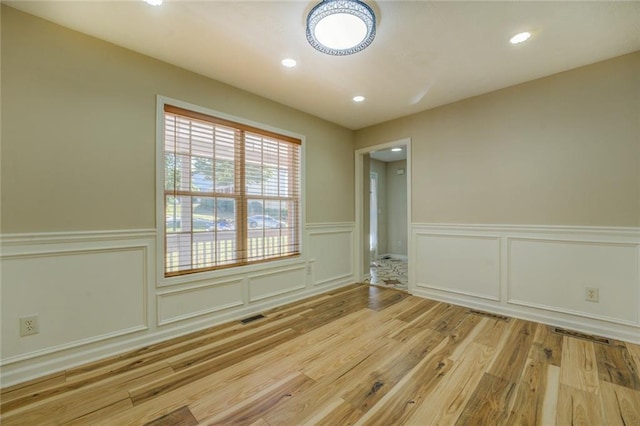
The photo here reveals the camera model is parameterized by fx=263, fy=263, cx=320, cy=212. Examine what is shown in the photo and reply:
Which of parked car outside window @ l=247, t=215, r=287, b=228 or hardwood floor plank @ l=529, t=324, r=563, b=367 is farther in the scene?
parked car outside window @ l=247, t=215, r=287, b=228

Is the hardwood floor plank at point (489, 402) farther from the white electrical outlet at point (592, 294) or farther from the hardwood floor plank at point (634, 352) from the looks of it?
the white electrical outlet at point (592, 294)

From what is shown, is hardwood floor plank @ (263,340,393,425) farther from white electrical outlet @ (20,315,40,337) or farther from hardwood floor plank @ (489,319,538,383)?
white electrical outlet @ (20,315,40,337)

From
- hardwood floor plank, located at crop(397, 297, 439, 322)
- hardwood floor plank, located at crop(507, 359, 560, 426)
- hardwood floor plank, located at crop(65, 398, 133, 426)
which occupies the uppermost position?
hardwood floor plank, located at crop(397, 297, 439, 322)

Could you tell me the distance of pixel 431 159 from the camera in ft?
11.8

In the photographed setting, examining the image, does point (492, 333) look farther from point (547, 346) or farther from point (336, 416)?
point (336, 416)

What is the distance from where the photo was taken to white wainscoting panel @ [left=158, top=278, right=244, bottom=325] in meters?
2.45

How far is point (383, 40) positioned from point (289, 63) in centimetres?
87

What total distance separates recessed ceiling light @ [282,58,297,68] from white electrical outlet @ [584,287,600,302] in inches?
140

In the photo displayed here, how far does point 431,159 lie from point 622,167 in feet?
5.75

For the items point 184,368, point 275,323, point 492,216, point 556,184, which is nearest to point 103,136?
point 184,368

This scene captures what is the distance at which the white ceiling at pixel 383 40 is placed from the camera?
1821 mm

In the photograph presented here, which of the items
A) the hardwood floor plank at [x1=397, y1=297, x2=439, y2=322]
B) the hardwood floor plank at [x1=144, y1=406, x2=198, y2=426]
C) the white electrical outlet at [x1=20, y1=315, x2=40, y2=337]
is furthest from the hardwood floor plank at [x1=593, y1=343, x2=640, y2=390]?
the white electrical outlet at [x1=20, y1=315, x2=40, y2=337]

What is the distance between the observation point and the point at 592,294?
2525mm

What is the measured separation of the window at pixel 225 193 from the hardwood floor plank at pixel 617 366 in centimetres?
301
